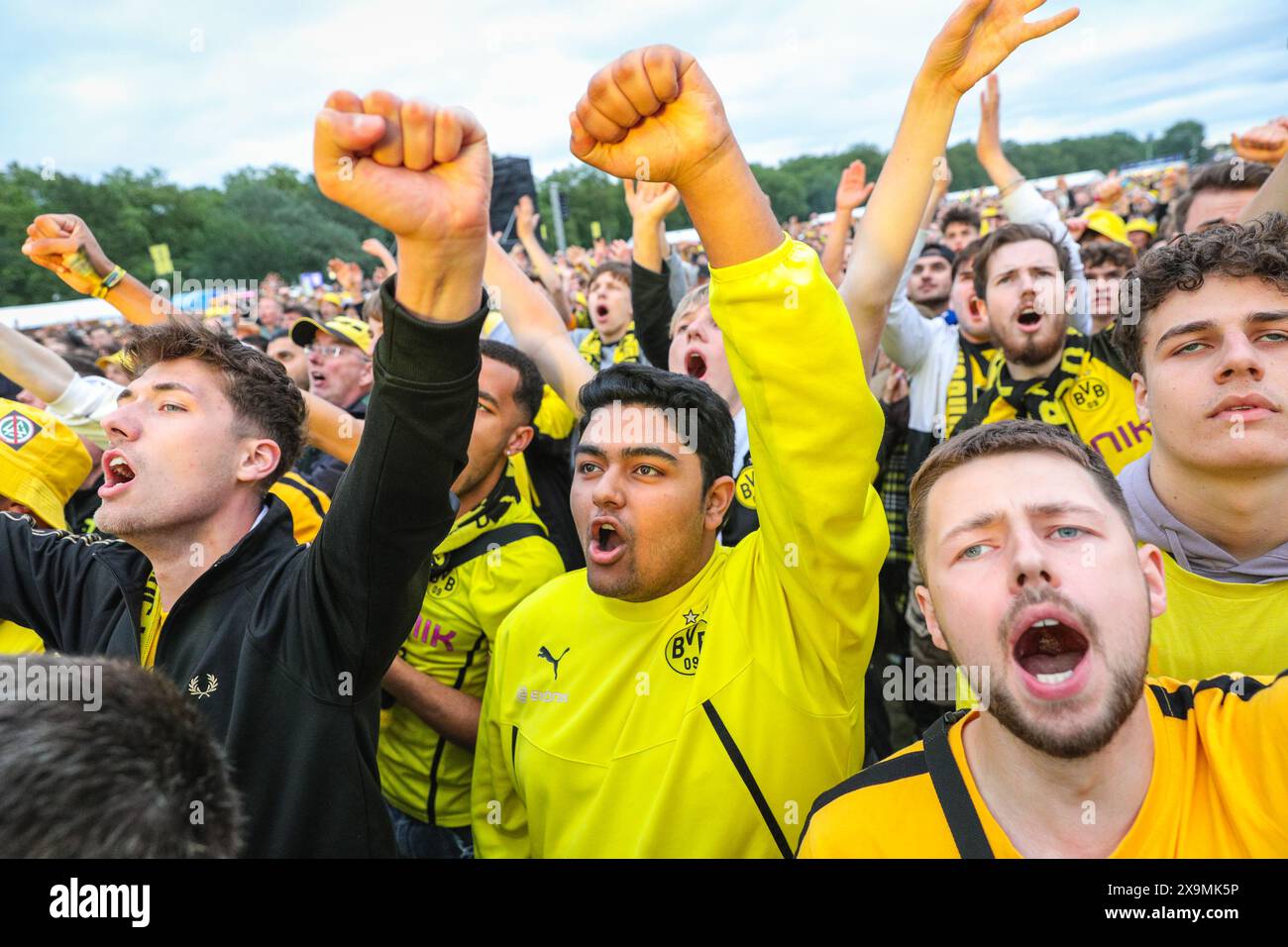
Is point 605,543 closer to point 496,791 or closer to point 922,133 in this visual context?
point 496,791

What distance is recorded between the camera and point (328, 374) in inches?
190

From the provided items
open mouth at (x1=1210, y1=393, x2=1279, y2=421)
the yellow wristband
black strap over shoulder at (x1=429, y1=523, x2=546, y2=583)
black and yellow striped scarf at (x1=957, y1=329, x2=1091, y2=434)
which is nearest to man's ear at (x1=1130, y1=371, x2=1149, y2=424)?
open mouth at (x1=1210, y1=393, x2=1279, y2=421)

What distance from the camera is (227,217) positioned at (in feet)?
147

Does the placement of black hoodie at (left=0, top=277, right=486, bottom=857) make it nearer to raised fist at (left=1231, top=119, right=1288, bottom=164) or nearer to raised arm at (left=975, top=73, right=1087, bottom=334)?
raised fist at (left=1231, top=119, right=1288, bottom=164)

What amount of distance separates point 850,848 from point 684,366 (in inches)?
83.3

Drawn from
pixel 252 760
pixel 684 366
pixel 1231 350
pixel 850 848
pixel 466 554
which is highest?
pixel 684 366

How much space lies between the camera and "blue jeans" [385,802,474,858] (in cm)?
267

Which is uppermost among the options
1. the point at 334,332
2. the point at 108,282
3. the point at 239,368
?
the point at 334,332

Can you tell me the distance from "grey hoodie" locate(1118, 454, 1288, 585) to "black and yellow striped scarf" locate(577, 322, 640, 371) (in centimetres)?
334

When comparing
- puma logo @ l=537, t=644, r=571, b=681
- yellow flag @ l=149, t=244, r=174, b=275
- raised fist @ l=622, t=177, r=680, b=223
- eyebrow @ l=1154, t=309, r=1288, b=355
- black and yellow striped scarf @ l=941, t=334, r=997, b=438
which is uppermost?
yellow flag @ l=149, t=244, r=174, b=275

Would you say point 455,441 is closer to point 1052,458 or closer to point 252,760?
point 252,760

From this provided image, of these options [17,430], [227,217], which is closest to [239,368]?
[17,430]

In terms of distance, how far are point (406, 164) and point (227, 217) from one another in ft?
168

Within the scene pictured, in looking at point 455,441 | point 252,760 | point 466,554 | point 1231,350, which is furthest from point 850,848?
point 466,554
